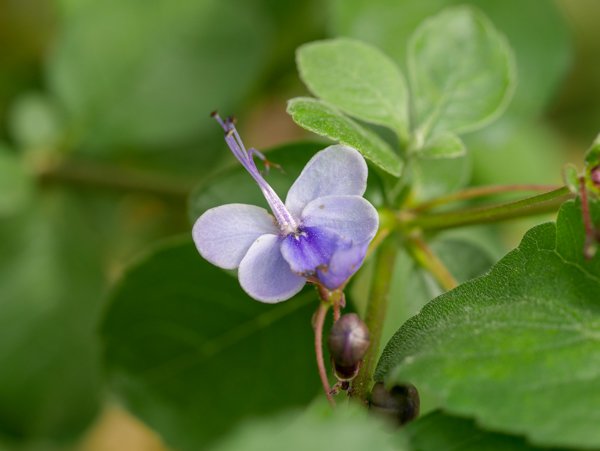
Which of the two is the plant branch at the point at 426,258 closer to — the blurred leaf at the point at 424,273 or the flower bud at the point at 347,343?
the blurred leaf at the point at 424,273

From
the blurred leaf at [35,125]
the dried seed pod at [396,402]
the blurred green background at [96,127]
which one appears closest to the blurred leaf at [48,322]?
the blurred green background at [96,127]

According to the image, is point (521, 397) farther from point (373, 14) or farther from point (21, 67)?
point (21, 67)

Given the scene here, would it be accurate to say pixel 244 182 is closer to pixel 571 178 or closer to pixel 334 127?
pixel 334 127

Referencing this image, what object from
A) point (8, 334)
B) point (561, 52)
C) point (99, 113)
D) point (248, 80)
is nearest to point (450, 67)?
point (561, 52)

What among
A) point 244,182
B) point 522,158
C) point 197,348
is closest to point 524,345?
point 244,182

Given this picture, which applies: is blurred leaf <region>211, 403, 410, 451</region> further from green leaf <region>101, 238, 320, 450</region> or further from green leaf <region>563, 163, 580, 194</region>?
green leaf <region>101, 238, 320, 450</region>
